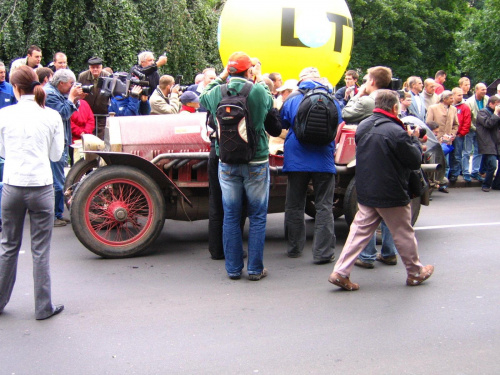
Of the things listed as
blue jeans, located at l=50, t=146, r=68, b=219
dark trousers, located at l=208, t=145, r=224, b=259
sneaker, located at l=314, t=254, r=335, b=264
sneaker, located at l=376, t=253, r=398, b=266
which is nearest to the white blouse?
dark trousers, located at l=208, t=145, r=224, b=259

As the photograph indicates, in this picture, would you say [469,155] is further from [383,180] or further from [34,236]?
[34,236]

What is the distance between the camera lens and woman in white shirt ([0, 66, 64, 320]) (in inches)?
182

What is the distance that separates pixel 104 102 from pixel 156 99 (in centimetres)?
149

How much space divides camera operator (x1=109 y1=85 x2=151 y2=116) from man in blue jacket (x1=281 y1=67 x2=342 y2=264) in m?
3.33

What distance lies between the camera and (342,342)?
4.33 m

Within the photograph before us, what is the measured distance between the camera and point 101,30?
14883 mm

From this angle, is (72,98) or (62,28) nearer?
(72,98)

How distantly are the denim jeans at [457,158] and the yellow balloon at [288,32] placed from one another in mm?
3335

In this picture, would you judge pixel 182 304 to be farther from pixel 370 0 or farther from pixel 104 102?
pixel 370 0

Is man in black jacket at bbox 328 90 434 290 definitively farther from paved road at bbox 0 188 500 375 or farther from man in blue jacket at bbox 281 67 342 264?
man in blue jacket at bbox 281 67 342 264

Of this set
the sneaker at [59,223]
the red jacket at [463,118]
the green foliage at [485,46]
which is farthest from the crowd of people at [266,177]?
the green foliage at [485,46]

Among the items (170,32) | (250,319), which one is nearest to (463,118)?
(250,319)

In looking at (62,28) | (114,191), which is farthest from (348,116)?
(62,28)

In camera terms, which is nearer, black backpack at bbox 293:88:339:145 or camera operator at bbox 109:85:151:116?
black backpack at bbox 293:88:339:145
